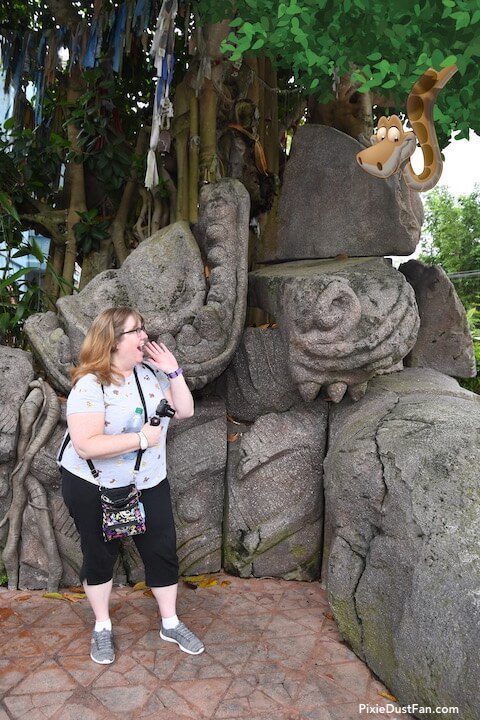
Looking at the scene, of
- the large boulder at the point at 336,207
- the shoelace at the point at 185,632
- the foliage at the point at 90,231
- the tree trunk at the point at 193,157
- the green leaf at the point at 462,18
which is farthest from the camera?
the foliage at the point at 90,231

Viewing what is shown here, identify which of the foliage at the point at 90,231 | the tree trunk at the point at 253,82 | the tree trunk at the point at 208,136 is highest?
the tree trunk at the point at 253,82

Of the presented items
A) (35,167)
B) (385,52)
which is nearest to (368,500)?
(385,52)

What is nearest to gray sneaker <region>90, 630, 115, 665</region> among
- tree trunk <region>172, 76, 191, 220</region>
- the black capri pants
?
the black capri pants

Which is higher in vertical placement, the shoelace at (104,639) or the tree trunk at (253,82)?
the tree trunk at (253,82)

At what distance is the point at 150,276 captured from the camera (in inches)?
126

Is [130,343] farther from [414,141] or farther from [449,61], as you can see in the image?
[449,61]

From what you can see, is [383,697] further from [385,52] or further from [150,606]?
[385,52]

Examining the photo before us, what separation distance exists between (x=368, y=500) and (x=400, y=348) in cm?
75

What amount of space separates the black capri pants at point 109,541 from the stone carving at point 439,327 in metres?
1.95

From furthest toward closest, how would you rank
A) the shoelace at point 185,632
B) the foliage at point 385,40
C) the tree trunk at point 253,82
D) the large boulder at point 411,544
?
the tree trunk at point 253,82
the shoelace at point 185,632
the foliage at point 385,40
the large boulder at point 411,544

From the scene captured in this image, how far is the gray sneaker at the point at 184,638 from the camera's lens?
93.6 inches

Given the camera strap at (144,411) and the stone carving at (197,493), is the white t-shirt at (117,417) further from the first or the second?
the stone carving at (197,493)

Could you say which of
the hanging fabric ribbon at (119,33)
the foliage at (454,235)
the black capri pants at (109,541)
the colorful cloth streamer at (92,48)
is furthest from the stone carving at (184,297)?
the foliage at (454,235)

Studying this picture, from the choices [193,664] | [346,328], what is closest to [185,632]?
[193,664]
